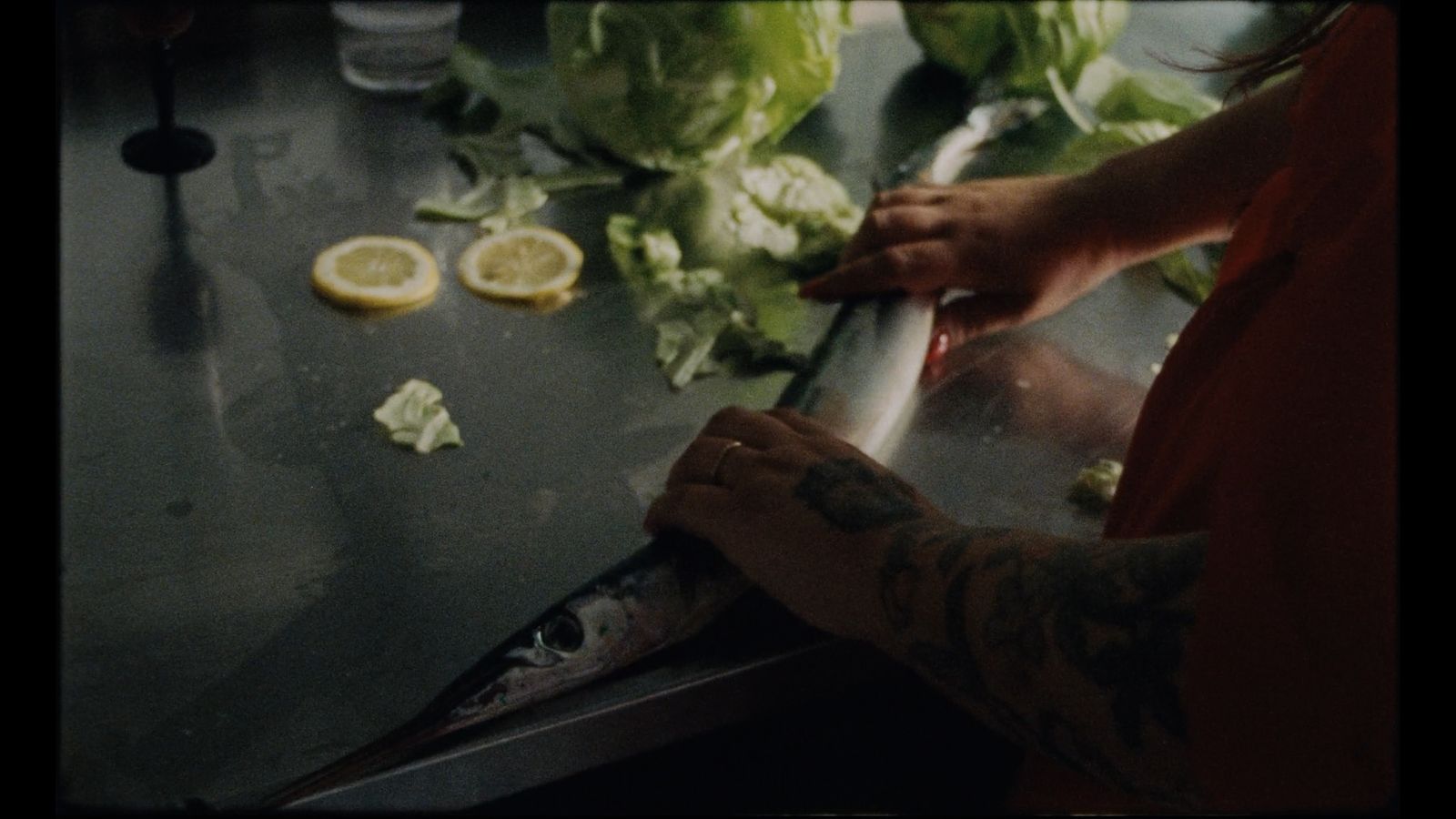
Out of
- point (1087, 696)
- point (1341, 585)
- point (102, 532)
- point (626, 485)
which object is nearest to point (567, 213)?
point (626, 485)

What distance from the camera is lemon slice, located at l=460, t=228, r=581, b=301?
178 cm

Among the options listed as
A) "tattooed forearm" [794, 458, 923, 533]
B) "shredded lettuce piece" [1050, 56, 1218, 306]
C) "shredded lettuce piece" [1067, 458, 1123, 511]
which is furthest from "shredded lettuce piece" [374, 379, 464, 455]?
"shredded lettuce piece" [1050, 56, 1218, 306]

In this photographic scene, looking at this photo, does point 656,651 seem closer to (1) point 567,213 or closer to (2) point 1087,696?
(2) point 1087,696

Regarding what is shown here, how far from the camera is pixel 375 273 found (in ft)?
5.74

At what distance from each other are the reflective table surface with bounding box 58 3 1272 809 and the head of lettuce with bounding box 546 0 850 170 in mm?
118

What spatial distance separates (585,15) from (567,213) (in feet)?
0.90

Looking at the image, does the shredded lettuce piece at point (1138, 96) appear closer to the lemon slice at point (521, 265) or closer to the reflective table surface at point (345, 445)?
the reflective table surface at point (345, 445)

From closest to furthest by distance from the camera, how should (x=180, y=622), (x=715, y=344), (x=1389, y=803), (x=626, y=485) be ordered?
1. (x=1389, y=803)
2. (x=180, y=622)
3. (x=626, y=485)
4. (x=715, y=344)

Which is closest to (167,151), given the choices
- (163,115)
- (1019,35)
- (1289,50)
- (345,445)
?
(163,115)

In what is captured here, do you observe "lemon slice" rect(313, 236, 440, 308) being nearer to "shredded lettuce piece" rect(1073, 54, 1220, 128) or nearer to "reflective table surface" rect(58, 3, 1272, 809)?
"reflective table surface" rect(58, 3, 1272, 809)

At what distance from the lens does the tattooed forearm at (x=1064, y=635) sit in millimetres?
1026

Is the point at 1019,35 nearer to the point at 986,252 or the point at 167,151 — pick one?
the point at 986,252

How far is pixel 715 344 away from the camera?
5.73ft

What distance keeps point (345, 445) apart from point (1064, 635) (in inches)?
32.8
